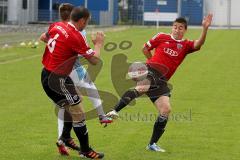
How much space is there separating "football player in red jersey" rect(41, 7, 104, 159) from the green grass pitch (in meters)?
0.71

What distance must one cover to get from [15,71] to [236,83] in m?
7.95

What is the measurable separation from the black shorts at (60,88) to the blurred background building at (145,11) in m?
65.1

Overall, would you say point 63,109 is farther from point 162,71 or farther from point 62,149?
point 162,71

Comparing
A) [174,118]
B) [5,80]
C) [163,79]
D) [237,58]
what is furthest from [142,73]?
[237,58]

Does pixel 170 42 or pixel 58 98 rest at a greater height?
pixel 170 42

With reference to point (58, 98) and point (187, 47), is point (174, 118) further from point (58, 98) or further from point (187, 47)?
point (58, 98)

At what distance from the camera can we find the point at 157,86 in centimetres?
1105

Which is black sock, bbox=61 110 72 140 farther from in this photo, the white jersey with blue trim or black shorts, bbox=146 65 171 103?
black shorts, bbox=146 65 171 103

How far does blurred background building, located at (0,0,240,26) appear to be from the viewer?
252 ft

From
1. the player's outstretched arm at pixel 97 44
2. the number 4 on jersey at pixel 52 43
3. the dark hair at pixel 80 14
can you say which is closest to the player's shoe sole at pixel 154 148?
the player's outstretched arm at pixel 97 44

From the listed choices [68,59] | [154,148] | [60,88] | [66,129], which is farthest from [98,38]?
[154,148]

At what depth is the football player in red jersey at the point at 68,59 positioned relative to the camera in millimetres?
9562

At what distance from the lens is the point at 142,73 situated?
1139cm

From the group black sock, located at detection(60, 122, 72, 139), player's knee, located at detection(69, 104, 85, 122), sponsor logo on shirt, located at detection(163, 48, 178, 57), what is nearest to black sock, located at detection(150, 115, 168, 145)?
sponsor logo on shirt, located at detection(163, 48, 178, 57)
